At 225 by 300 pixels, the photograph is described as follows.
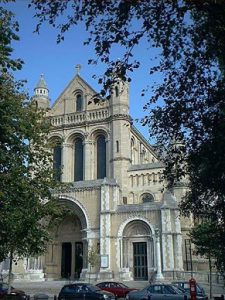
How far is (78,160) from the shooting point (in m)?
52.4

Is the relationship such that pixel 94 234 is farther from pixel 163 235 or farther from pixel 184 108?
pixel 184 108

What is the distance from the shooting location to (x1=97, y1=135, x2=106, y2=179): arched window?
50.4m

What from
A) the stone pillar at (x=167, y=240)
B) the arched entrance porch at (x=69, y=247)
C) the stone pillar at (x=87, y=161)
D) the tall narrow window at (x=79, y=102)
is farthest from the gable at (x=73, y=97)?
the stone pillar at (x=167, y=240)

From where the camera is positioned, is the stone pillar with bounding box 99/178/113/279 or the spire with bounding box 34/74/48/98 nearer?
the stone pillar with bounding box 99/178/113/279

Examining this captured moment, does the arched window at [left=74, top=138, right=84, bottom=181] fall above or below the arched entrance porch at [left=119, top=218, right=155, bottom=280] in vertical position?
above

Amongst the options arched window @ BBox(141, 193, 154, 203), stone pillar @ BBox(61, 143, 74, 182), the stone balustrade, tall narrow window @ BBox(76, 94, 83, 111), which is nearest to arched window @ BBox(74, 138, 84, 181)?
stone pillar @ BBox(61, 143, 74, 182)

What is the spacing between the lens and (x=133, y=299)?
21125 mm

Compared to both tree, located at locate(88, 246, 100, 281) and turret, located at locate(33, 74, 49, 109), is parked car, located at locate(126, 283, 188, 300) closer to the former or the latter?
tree, located at locate(88, 246, 100, 281)

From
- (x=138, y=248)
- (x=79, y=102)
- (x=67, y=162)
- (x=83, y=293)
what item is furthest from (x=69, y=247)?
(x=83, y=293)

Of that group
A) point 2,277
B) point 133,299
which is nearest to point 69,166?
point 2,277

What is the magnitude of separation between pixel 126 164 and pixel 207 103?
38558mm

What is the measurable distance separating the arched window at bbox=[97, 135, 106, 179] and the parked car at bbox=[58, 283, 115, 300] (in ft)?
86.3

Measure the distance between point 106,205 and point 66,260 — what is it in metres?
9.71

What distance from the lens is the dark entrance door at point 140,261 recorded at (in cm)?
4162
